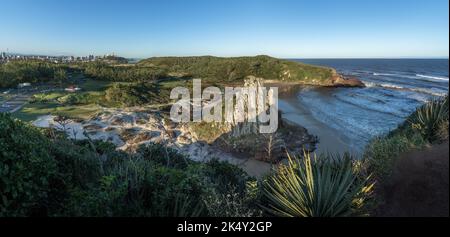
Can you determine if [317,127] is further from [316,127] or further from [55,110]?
[55,110]

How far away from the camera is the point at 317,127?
3192cm

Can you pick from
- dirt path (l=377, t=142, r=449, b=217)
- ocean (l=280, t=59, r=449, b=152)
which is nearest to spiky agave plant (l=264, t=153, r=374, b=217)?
dirt path (l=377, t=142, r=449, b=217)

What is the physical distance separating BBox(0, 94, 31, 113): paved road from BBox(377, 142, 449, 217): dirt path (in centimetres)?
2887

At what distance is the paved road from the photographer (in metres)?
27.1

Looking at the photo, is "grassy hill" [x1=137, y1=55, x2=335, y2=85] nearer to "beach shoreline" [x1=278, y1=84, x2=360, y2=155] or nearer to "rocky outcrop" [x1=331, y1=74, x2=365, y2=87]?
"rocky outcrop" [x1=331, y1=74, x2=365, y2=87]

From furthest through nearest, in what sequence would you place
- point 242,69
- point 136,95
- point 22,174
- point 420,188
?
point 242,69 < point 136,95 < point 420,188 < point 22,174

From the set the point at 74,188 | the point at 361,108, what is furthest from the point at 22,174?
the point at 361,108

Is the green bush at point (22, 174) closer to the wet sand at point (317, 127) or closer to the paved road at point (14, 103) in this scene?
the wet sand at point (317, 127)

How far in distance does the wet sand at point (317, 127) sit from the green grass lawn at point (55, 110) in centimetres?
2251

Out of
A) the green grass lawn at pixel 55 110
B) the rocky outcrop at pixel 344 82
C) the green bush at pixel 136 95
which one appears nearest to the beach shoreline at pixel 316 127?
the green bush at pixel 136 95

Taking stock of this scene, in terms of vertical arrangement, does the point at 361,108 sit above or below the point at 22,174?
below

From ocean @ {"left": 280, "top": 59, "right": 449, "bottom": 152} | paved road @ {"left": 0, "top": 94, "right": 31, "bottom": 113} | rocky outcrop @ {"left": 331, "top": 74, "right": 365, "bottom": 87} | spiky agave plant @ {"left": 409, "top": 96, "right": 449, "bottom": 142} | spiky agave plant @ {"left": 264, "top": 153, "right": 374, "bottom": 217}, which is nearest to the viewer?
spiky agave plant @ {"left": 264, "top": 153, "right": 374, "bottom": 217}

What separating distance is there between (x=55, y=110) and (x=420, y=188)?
34759 mm

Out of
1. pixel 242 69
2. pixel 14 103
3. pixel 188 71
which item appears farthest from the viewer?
pixel 242 69
